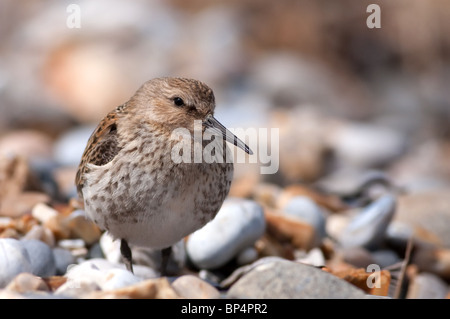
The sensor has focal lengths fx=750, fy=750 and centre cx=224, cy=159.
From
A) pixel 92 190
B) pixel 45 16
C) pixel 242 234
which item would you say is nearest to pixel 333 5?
pixel 45 16

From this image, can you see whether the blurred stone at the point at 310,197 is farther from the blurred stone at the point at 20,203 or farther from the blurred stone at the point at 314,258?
the blurred stone at the point at 20,203

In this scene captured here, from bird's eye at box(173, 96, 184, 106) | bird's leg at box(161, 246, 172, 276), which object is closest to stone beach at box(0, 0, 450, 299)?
bird's leg at box(161, 246, 172, 276)

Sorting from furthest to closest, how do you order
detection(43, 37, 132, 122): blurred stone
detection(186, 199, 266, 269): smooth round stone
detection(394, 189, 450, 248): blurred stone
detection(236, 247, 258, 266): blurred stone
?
1. detection(43, 37, 132, 122): blurred stone
2. detection(394, 189, 450, 248): blurred stone
3. detection(236, 247, 258, 266): blurred stone
4. detection(186, 199, 266, 269): smooth round stone

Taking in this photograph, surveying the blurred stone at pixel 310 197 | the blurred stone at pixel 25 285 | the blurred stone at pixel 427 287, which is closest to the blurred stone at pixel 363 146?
the blurred stone at pixel 310 197

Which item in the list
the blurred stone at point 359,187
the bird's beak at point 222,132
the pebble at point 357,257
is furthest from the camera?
the blurred stone at point 359,187

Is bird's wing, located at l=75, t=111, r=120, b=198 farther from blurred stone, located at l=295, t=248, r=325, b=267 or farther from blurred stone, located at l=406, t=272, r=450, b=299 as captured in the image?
blurred stone, located at l=406, t=272, r=450, b=299

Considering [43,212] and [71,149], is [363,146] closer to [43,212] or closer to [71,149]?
[71,149]
